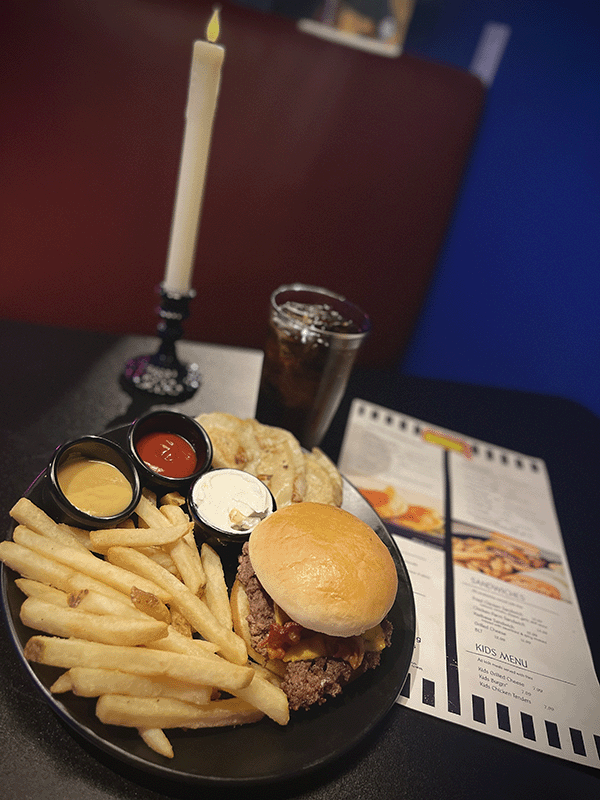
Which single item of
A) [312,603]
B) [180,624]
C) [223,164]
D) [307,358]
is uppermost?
[223,164]

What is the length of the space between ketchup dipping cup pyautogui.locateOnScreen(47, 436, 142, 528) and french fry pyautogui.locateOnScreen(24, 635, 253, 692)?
0.92 feet

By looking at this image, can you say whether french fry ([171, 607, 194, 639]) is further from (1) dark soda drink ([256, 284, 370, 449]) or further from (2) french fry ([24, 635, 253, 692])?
(1) dark soda drink ([256, 284, 370, 449])

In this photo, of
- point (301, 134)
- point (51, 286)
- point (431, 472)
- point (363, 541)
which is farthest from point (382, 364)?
point (363, 541)

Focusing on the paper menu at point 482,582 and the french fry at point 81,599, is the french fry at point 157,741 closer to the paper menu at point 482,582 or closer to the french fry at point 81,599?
the french fry at point 81,599

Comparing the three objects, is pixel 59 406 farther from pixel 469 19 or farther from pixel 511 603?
pixel 469 19

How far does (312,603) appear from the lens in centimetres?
106

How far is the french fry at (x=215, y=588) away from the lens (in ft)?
3.63

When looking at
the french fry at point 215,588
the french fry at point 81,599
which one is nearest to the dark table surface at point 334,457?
the french fry at point 81,599

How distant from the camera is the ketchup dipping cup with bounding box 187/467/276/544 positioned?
1261 mm

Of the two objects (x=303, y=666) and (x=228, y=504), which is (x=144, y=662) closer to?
(x=303, y=666)

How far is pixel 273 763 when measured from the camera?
92 centimetres

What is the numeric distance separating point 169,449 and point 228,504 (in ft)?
0.77

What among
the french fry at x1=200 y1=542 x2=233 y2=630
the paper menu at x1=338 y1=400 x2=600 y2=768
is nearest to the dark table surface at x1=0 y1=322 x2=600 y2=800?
the paper menu at x1=338 y1=400 x2=600 y2=768

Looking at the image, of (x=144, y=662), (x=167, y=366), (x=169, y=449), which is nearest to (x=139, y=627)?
(x=144, y=662)
